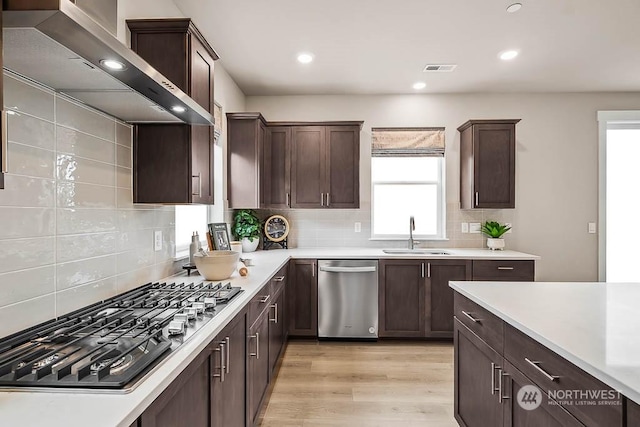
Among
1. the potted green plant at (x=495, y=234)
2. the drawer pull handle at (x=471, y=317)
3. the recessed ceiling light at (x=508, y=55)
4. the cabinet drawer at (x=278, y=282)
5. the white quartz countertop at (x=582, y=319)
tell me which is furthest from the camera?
the potted green plant at (x=495, y=234)

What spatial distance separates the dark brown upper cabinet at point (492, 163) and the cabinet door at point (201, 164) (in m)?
2.89

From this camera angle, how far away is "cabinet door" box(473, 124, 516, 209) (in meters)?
4.04

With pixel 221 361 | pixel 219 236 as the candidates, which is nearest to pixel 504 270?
pixel 219 236

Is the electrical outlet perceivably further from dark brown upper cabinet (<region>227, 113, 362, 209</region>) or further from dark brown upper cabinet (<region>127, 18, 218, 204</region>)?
dark brown upper cabinet (<region>227, 113, 362, 209</region>)

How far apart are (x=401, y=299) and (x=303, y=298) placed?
40.0 inches

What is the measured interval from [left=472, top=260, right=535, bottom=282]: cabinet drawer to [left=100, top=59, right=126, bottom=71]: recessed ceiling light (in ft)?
11.6

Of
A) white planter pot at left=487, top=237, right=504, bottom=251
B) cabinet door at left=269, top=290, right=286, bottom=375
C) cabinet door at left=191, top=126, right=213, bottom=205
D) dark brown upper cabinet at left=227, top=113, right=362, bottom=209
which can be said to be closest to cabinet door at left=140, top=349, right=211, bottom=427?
cabinet door at left=191, top=126, right=213, bottom=205

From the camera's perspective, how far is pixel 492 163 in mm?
4051

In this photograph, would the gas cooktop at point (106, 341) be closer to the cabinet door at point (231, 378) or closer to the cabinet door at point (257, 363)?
the cabinet door at point (231, 378)

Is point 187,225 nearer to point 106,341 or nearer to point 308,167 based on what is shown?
point 308,167

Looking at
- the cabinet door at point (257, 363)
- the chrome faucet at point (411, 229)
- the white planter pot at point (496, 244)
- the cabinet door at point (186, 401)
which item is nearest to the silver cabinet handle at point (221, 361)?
the cabinet door at point (186, 401)

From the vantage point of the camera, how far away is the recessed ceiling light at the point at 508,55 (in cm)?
336

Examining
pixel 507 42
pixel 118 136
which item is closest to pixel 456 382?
pixel 118 136

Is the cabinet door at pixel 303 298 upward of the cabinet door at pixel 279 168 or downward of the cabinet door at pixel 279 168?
downward
